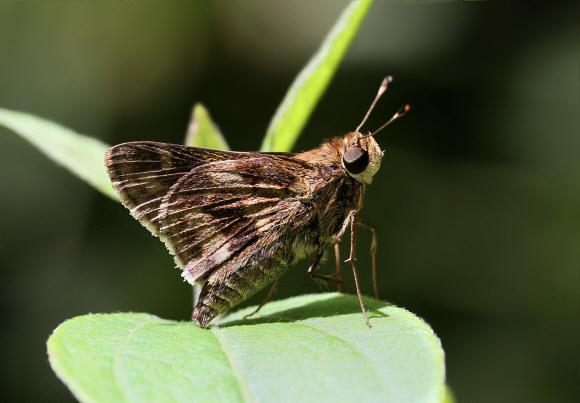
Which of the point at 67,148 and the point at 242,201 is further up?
the point at 67,148

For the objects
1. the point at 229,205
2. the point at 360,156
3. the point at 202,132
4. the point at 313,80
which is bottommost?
the point at 229,205

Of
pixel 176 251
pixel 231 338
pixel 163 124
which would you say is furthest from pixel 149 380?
pixel 163 124

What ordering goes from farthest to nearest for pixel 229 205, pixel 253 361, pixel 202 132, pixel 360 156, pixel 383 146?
1. pixel 383 146
2. pixel 202 132
3. pixel 229 205
4. pixel 360 156
5. pixel 253 361

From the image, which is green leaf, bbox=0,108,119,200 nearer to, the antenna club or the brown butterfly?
the brown butterfly

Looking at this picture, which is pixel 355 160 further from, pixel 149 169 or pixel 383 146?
pixel 383 146

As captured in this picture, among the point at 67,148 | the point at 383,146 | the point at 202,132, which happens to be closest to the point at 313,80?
the point at 202,132

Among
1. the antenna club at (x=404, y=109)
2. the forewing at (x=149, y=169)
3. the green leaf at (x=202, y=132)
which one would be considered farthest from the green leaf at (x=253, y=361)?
the green leaf at (x=202, y=132)

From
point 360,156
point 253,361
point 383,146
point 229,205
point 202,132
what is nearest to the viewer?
point 253,361
